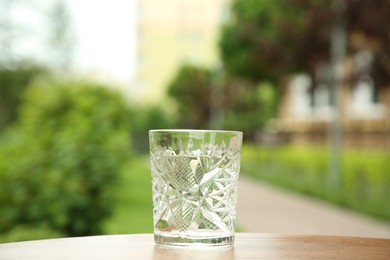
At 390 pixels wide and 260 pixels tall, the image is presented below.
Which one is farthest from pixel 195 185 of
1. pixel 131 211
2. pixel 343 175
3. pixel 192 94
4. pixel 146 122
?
pixel 146 122

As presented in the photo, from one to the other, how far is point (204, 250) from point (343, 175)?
13793 millimetres

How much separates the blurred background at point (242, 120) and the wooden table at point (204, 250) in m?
4.04

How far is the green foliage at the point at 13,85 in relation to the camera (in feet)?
127

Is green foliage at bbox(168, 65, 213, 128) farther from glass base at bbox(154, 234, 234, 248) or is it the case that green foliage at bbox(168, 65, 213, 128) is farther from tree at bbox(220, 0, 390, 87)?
glass base at bbox(154, 234, 234, 248)

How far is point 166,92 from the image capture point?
44406mm

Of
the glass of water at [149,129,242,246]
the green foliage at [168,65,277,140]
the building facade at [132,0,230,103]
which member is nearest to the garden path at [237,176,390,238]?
the glass of water at [149,129,242,246]

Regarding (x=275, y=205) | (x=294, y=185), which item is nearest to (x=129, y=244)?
(x=275, y=205)

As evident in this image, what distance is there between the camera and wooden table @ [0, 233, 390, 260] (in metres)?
1.43

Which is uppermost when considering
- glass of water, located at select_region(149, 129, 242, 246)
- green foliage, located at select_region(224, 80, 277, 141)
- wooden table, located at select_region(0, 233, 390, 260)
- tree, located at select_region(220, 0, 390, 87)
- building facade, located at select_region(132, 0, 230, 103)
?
building facade, located at select_region(132, 0, 230, 103)

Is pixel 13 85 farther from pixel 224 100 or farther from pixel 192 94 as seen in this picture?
pixel 224 100

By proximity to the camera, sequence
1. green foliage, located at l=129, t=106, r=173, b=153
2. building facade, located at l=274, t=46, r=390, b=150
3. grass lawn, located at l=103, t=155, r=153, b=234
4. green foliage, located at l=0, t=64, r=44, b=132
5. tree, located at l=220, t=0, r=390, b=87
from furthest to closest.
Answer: green foliage, located at l=129, t=106, r=173, b=153 → green foliage, located at l=0, t=64, r=44, b=132 → building facade, located at l=274, t=46, r=390, b=150 → tree, located at l=220, t=0, r=390, b=87 → grass lawn, located at l=103, t=155, r=153, b=234

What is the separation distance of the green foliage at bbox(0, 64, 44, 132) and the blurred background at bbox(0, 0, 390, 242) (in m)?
0.05

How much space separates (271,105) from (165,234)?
38.1 metres

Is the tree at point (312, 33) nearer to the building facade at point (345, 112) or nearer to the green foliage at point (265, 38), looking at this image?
the green foliage at point (265, 38)
